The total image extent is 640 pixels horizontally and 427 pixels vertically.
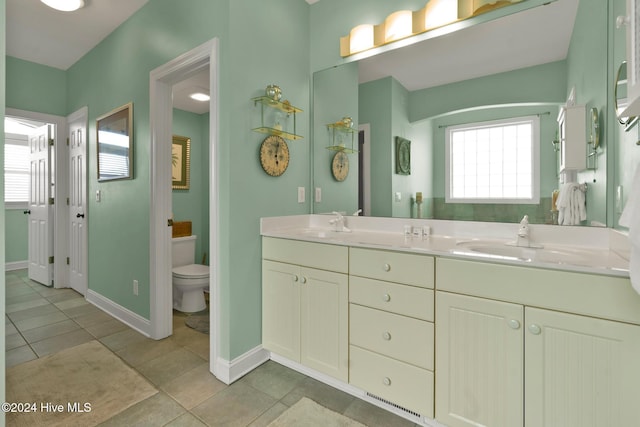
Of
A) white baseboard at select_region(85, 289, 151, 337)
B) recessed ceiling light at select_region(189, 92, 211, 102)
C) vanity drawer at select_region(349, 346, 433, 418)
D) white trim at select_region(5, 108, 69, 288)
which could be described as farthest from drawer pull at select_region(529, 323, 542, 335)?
white trim at select_region(5, 108, 69, 288)

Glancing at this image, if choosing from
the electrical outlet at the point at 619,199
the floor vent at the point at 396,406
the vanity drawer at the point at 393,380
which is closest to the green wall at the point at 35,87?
the vanity drawer at the point at 393,380

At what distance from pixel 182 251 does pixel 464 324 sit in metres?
3.00

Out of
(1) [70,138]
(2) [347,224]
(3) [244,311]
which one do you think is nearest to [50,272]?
(1) [70,138]

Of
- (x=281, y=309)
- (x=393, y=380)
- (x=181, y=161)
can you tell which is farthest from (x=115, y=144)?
(x=393, y=380)

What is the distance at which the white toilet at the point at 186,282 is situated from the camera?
293cm

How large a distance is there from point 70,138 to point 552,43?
4.75m

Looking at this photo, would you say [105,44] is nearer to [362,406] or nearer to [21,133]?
[21,133]

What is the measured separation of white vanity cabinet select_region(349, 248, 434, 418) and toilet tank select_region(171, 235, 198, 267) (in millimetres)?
2405

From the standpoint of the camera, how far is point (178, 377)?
6.30ft

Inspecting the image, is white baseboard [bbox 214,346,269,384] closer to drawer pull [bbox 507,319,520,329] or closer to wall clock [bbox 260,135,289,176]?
wall clock [bbox 260,135,289,176]

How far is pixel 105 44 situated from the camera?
2984 millimetres

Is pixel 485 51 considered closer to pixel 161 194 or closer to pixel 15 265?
pixel 161 194

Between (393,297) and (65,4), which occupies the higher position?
(65,4)

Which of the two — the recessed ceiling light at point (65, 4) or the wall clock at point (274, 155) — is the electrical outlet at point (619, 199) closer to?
the wall clock at point (274, 155)
